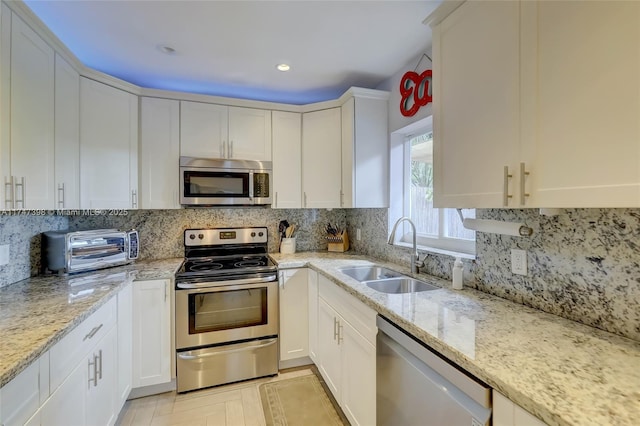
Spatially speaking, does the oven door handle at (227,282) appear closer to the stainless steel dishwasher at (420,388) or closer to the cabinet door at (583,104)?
the stainless steel dishwasher at (420,388)

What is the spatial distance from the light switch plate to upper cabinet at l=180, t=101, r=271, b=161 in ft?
4.05

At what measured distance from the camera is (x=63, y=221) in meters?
2.33

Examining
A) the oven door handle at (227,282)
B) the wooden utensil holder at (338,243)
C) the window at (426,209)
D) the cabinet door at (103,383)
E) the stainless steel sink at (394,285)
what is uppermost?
the window at (426,209)

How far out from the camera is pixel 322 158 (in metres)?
2.70

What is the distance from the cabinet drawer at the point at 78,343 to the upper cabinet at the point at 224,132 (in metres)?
1.37

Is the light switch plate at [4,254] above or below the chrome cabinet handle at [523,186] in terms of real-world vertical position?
below

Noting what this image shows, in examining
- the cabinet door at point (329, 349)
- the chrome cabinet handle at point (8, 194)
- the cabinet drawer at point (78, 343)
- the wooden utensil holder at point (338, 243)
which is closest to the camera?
the cabinet drawer at point (78, 343)

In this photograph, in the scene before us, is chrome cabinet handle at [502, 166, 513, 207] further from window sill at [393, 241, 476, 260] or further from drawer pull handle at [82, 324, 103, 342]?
drawer pull handle at [82, 324, 103, 342]

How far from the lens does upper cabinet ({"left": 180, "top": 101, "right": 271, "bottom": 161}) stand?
2.49 metres

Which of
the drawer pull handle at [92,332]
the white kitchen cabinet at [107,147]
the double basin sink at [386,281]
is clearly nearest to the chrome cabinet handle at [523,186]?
the double basin sink at [386,281]

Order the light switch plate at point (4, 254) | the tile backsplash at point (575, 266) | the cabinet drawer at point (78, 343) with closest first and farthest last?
1. the tile backsplash at point (575, 266)
2. the cabinet drawer at point (78, 343)
3. the light switch plate at point (4, 254)

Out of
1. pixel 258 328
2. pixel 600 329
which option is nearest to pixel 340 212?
pixel 258 328

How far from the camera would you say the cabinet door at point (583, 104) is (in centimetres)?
76

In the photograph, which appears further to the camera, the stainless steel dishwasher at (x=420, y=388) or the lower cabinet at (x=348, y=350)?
the lower cabinet at (x=348, y=350)
